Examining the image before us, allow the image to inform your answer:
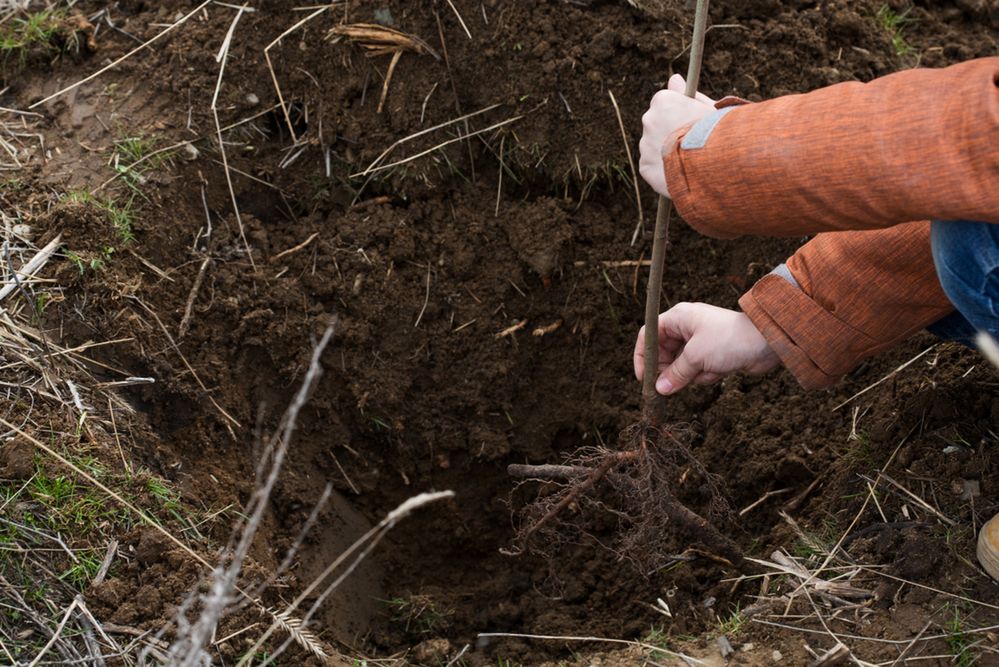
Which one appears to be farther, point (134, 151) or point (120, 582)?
point (134, 151)

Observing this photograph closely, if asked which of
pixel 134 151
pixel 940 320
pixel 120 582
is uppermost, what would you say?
pixel 134 151

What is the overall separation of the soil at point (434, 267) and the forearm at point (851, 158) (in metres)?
0.89

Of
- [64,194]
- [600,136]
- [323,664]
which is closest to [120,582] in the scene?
[323,664]

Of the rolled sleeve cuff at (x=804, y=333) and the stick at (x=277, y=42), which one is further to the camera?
the stick at (x=277, y=42)

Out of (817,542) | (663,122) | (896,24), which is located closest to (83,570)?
(663,122)

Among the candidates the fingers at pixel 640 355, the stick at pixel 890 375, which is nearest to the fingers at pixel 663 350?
the fingers at pixel 640 355

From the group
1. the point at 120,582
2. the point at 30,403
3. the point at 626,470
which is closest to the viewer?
the point at 120,582

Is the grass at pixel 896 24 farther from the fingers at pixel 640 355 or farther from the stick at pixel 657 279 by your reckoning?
the fingers at pixel 640 355

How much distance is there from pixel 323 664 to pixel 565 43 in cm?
173

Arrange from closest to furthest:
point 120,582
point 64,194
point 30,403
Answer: point 120,582 → point 30,403 → point 64,194

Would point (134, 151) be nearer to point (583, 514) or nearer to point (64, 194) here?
point (64, 194)

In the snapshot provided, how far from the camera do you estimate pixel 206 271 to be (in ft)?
8.24

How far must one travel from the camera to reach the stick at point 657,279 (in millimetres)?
1705

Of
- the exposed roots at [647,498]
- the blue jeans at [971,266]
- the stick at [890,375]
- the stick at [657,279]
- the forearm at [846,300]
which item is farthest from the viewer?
the stick at [890,375]
